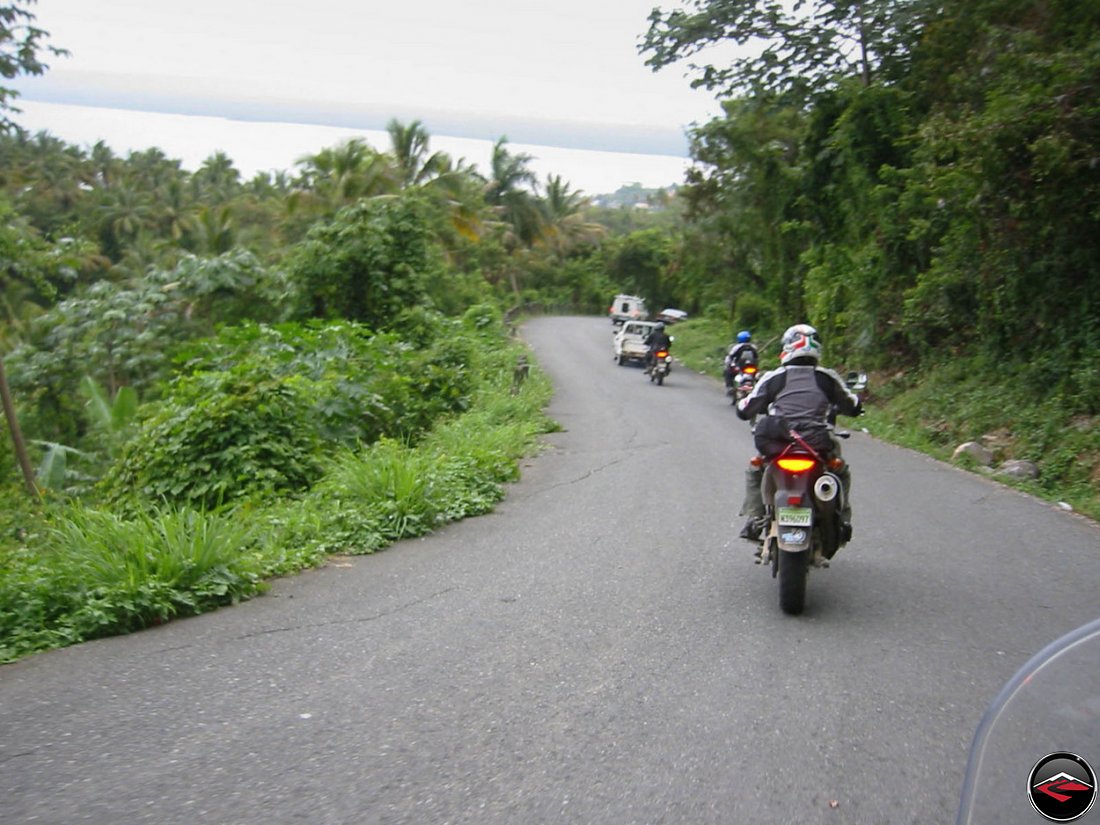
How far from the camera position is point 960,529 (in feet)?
30.3

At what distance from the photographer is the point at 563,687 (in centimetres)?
505

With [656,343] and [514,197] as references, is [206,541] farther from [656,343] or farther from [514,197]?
[514,197]

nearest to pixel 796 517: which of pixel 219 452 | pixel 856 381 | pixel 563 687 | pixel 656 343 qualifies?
pixel 856 381

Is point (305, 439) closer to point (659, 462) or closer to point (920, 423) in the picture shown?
point (659, 462)

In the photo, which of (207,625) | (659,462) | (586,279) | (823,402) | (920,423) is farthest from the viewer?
(586,279)

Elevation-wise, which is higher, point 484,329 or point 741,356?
point 741,356

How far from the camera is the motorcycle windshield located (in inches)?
82.7

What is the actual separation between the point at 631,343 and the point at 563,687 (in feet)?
103

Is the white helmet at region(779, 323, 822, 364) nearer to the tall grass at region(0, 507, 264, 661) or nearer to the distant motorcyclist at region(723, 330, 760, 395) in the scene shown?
the tall grass at region(0, 507, 264, 661)

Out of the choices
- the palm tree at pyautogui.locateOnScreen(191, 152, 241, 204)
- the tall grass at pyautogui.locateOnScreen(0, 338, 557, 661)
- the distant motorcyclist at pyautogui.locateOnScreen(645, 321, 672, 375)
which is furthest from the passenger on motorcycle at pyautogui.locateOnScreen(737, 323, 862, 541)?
the palm tree at pyautogui.locateOnScreen(191, 152, 241, 204)

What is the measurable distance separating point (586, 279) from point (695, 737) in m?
72.8

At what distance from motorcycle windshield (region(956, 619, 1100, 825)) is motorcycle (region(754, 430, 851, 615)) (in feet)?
12.9

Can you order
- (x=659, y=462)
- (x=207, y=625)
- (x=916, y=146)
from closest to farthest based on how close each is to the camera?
(x=207, y=625) < (x=659, y=462) < (x=916, y=146)

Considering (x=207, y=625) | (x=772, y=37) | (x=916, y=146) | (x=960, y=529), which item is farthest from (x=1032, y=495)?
(x=772, y=37)
